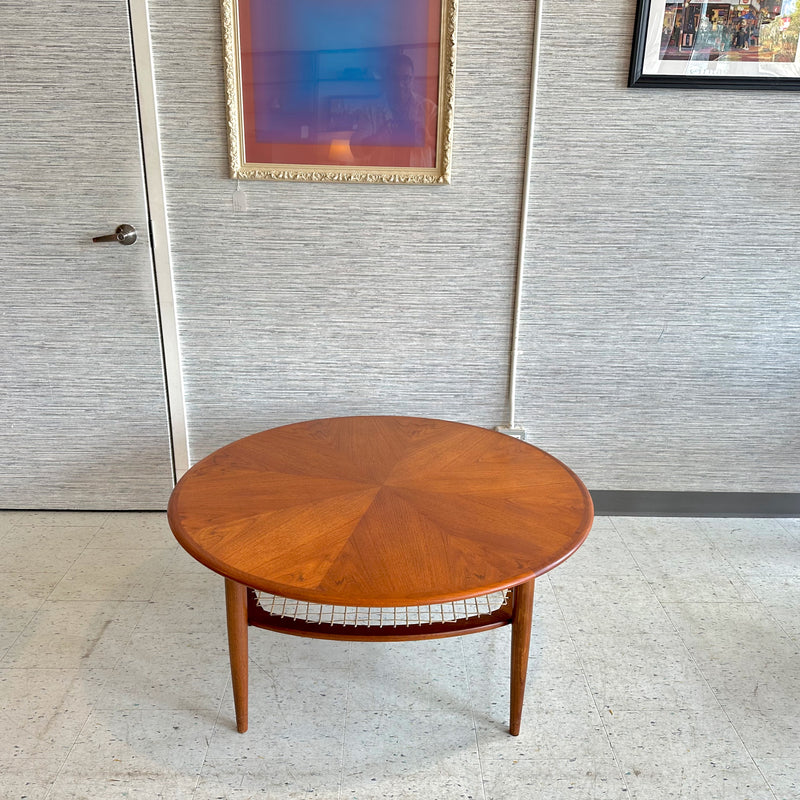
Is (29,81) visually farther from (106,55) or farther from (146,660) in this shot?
(146,660)

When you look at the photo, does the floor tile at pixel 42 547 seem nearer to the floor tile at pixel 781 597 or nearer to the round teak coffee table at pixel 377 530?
the round teak coffee table at pixel 377 530

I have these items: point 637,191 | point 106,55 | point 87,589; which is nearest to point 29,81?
point 106,55

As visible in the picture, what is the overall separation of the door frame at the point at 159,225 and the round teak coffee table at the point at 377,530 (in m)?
0.57

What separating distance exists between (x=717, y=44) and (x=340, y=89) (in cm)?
111

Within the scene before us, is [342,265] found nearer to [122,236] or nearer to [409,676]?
[122,236]

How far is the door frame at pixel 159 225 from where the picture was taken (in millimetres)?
2043

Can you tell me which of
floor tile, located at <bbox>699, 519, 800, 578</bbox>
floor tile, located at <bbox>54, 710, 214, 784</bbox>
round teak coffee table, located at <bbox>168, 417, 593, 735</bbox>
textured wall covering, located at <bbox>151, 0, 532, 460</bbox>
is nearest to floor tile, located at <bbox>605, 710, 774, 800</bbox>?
round teak coffee table, located at <bbox>168, 417, 593, 735</bbox>

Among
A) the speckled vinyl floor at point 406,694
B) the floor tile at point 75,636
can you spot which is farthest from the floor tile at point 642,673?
the floor tile at point 75,636

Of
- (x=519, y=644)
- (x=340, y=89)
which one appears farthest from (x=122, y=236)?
(x=519, y=644)

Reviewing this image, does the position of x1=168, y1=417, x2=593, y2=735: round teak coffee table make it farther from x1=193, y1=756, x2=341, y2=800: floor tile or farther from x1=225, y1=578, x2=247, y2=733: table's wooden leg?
x1=193, y1=756, x2=341, y2=800: floor tile

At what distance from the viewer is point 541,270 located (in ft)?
7.47

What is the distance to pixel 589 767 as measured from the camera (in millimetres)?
1523

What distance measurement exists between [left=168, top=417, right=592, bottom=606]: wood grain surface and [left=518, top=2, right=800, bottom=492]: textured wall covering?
1.93 ft

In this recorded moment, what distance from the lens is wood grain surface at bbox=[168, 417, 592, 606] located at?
53.6 inches
